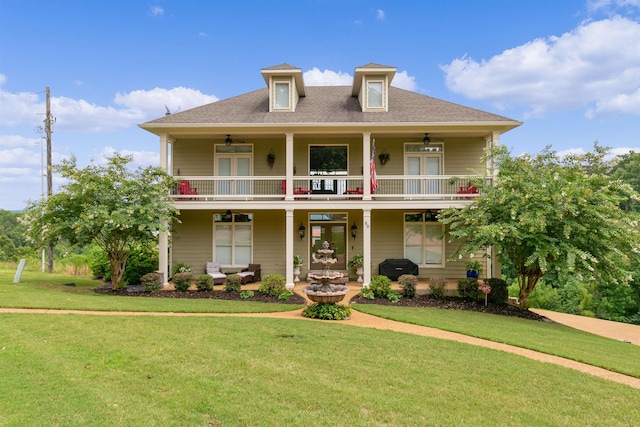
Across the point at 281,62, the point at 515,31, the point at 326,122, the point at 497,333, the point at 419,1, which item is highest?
the point at 419,1

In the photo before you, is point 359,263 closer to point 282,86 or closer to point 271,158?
point 271,158

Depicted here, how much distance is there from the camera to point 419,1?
59.6 ft

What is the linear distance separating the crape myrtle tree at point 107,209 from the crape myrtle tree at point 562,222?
32.3 feet

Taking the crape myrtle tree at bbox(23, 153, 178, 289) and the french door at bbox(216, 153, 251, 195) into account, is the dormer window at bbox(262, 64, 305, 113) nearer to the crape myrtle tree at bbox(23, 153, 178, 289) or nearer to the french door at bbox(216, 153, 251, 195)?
the french door at bbox(216, 153, 251, 195)

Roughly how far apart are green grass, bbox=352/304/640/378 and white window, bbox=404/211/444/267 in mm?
4845

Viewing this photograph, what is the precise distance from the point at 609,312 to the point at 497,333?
88.7 ft

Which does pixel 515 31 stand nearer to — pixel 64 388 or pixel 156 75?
pixel 156 75

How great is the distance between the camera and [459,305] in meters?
12.1

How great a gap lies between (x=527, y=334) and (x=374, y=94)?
1033 cm

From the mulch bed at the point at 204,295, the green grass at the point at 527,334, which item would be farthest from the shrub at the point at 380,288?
the mulch bed at the point at 204,295

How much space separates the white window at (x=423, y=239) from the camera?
52.8ft

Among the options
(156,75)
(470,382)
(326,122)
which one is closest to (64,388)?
(470,382)

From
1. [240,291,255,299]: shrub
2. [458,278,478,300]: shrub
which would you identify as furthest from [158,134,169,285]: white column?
[458,278,478,300]: shrub

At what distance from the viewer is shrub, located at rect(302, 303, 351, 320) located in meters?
9.77
